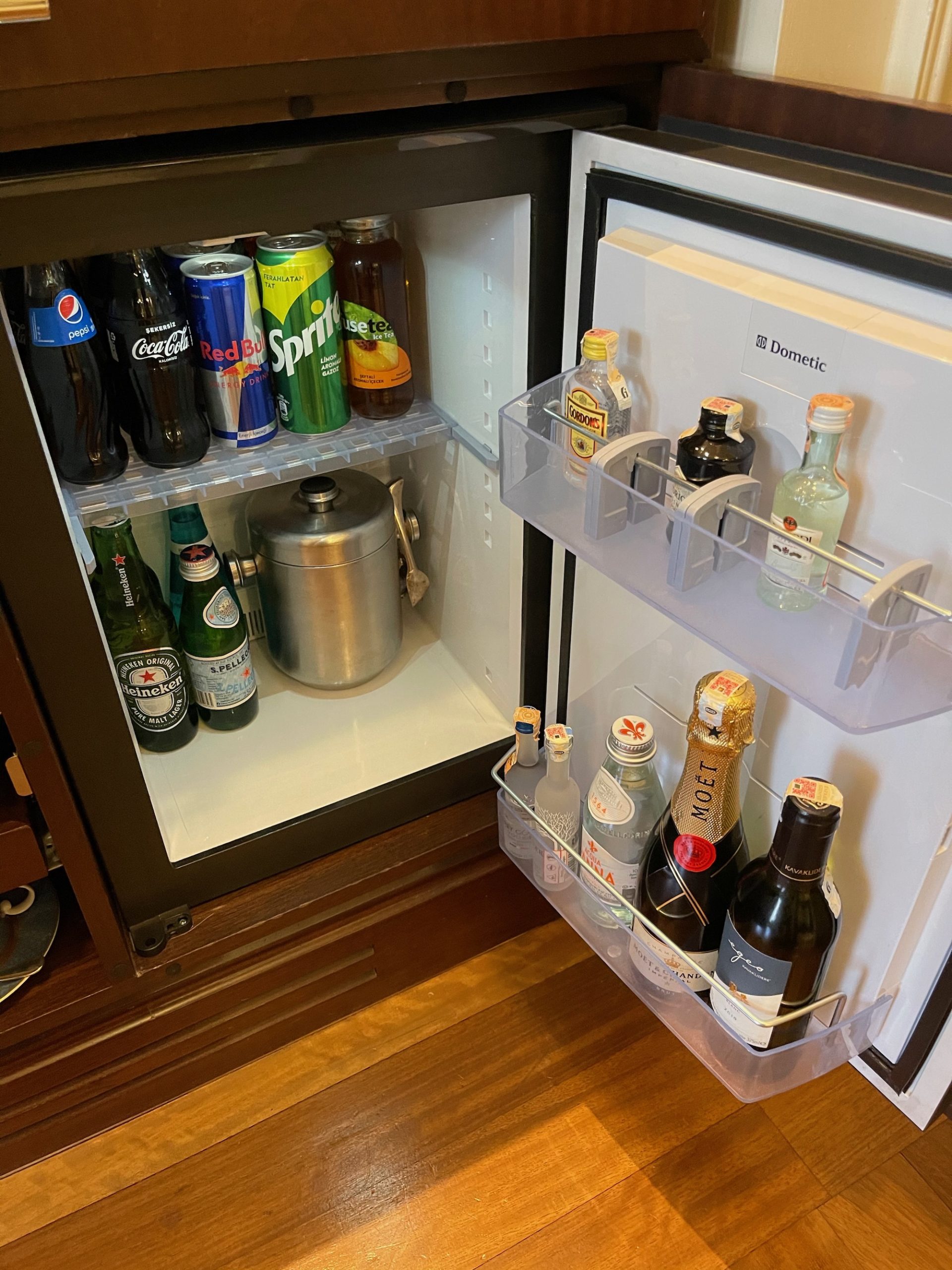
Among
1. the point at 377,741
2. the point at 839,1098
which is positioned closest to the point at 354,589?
the point at 377,741

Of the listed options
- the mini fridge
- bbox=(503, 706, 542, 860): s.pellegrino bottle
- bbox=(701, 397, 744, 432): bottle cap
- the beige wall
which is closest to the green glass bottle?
the mini fridge

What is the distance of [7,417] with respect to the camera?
74 cm

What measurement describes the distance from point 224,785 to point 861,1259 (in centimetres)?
90

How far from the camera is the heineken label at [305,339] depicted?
1.01 metres

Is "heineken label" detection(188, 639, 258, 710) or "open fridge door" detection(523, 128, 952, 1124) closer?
"open fridge door" detection(523, 128, 952, 1124)

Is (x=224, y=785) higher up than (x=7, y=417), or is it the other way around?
(x=7, y=417)

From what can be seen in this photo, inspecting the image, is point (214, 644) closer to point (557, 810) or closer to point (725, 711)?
point (557, 810)

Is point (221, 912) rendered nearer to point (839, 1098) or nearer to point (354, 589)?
point (354, 589)

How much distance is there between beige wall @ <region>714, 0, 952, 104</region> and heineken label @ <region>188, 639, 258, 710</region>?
89cm

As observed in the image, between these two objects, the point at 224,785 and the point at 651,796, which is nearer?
the point at 651,796

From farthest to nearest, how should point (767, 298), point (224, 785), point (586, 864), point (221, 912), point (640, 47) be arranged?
point (224, 785) → point (221, 912) → point (586, 864) → point (640, 47) → point (767, 298)

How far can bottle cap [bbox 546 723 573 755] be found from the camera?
3.33ft

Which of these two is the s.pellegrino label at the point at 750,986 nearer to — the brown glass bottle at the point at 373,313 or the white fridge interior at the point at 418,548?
the white fridge interior at the point at 418,548

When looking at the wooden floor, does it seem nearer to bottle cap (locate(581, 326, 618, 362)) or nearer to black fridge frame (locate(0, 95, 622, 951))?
black fridge frame (locate(0, 95, 622, 951))
